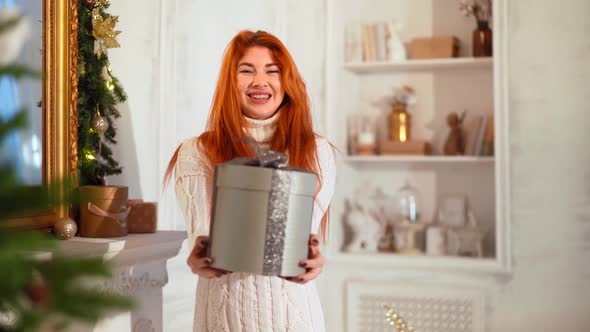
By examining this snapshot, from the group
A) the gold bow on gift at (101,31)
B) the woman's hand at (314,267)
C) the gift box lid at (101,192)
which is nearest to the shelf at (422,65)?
the gold bow on gift at (101,31)

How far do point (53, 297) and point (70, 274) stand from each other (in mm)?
13

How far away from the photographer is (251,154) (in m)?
1.94

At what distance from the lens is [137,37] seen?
312cm

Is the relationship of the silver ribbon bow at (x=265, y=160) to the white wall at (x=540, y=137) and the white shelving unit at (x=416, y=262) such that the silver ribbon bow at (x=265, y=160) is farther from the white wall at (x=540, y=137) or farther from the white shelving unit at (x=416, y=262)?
the white shelving unit at (x=416, y=262)

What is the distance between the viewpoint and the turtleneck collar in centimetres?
200

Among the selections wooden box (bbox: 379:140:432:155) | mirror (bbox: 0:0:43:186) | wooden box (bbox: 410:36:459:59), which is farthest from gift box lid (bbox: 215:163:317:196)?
wooden box (bbox: 410:36:459:59)

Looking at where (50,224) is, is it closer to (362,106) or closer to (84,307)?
(84,307)

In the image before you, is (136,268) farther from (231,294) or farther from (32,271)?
(32,271)

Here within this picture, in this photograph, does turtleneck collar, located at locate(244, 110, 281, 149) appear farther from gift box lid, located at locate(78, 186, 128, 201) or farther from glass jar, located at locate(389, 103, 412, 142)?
glass jar, located at locate(389, 103, 412, 142)

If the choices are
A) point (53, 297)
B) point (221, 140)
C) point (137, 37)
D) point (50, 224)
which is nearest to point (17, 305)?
point (53, 297)

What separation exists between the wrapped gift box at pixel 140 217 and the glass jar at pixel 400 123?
72.2 inches

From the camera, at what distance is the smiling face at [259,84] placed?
1.99 m

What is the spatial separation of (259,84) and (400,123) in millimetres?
2002

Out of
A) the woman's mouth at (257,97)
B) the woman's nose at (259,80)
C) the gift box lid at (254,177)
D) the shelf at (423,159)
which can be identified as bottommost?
the gift box lid at (254,177)
